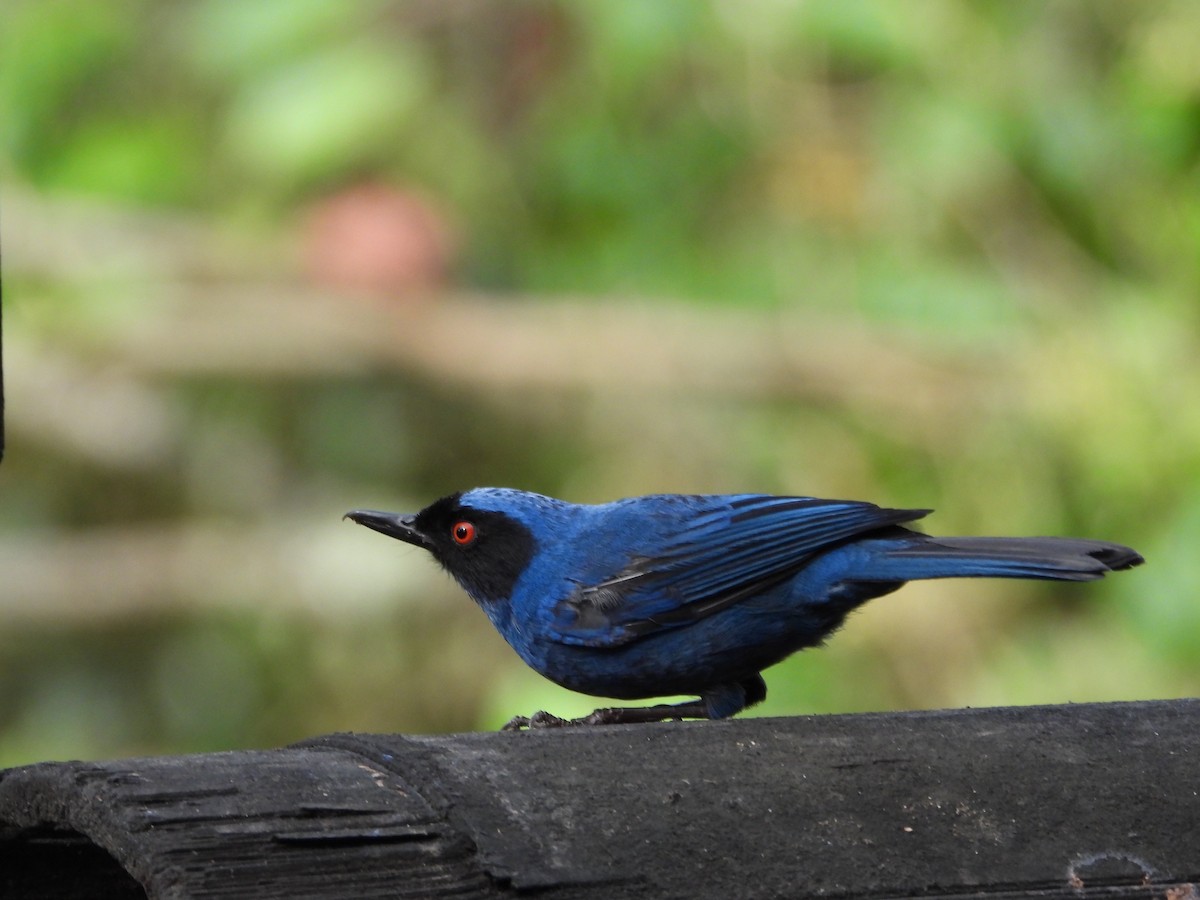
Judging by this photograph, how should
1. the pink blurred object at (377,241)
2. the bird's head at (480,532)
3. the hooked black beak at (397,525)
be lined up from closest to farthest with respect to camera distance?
1. the bird's head at (480,532)
2. the hooked black beak at (397,525)
3. the pink blurred object at (377,241)

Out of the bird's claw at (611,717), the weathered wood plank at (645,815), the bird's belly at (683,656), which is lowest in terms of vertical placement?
the weathered wood plank at (645,815)

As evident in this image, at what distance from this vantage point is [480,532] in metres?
3.84

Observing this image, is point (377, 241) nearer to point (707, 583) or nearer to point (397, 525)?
point (397, 525)

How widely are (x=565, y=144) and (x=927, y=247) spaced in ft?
5.50

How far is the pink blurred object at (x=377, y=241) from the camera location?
282 inches

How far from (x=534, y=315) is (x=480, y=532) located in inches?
155

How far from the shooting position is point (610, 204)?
25.0ft

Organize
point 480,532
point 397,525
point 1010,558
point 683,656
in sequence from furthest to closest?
point 397,525, point 480,532, point 683,656, point 1010,558

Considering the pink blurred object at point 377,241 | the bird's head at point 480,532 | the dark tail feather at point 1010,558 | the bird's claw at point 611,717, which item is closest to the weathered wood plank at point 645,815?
the dark tail feather at point 1010,558

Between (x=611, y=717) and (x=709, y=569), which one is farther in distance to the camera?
(x=709, y=569)

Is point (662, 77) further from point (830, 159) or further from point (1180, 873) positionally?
point (1180, 873)

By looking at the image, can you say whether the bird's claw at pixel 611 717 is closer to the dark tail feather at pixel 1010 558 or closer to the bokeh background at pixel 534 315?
the dark tail feather at pixel 1010 558

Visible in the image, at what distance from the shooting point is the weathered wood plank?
6.41 feet

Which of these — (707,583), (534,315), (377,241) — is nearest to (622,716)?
(707,583)
